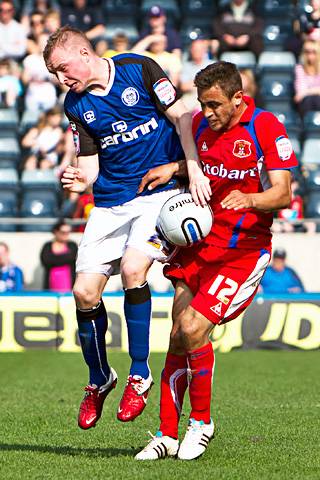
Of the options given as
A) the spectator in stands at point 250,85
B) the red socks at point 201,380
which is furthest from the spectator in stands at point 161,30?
the red socks at point 201,380

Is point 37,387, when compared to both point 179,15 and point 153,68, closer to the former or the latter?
point 153,68

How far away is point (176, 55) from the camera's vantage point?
58.2 ft

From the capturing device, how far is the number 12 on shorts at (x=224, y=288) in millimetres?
6590

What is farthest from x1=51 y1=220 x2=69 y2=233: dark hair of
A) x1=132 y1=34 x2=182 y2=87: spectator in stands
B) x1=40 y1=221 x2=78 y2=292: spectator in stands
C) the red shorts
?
the red shorts

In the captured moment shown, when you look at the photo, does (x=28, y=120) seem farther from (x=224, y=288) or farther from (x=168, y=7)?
(x=224, y=288)

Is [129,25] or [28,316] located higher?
[129,25]

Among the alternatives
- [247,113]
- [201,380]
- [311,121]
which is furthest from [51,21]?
[201,380]

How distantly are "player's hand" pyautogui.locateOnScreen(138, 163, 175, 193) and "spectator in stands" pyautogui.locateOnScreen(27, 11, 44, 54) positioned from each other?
11.8m

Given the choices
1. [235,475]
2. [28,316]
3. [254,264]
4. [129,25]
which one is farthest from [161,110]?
[129,25]

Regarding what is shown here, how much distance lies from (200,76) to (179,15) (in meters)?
14.0

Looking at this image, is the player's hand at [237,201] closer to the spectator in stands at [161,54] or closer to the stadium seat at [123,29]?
the spectator in stands at [161,54]

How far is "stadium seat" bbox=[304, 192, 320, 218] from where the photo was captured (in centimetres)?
1623

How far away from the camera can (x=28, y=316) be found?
14.4 metres

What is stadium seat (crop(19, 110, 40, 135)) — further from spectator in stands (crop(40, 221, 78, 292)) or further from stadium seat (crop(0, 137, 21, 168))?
spectator in stands (crop(40, 221, 78, 292))
